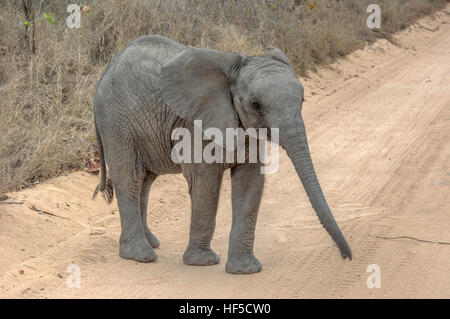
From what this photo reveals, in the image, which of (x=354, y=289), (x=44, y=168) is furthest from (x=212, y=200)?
(x=44, y=168)

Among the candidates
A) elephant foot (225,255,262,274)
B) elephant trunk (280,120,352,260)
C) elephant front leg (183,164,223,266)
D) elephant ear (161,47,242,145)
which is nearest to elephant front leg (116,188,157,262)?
elephant front leg (183,164,223,266)

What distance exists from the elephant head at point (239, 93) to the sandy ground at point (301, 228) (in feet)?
3.76

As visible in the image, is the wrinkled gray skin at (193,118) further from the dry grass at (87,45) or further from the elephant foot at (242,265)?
the dry grass at (87,45)

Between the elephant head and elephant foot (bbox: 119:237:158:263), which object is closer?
the elephant head

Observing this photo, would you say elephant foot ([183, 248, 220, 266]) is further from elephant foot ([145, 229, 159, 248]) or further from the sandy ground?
elephant foot ([145, 229, 159, 248])

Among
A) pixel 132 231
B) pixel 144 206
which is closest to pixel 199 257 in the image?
pixel 132 231

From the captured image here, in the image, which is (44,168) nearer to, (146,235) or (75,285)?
(146,235)

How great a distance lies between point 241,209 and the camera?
4926 millimetres

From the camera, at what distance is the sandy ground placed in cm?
474

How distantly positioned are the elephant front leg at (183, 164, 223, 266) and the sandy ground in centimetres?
10

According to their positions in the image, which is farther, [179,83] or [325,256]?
[325,256]

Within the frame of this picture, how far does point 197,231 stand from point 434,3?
15069 mm

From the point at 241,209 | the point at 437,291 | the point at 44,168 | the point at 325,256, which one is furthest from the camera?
the point at 44,168

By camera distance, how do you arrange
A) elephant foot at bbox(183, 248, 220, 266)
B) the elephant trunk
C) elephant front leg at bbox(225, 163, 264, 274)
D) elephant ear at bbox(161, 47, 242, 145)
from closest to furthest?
1. the elephant trunk
2. elephant ear at bbox(161, 47, 242, 145)
3. elephant front leg at bbox(225, 163, 264, 274)
4. elephant foot at bbox(183, 248, 220, 266)
